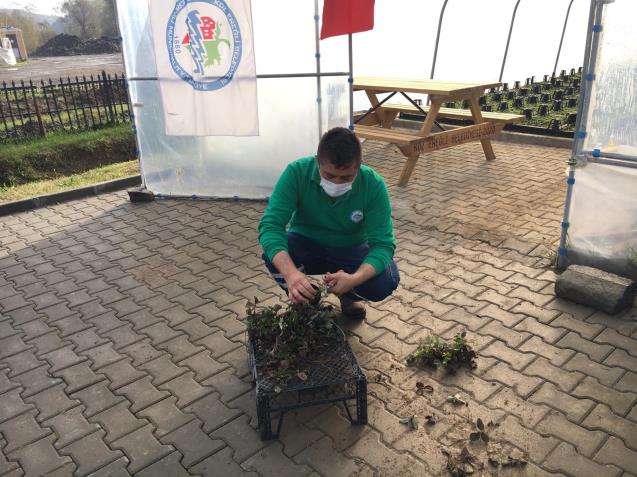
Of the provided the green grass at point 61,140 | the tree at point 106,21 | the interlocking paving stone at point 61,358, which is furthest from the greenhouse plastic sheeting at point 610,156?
the tree at point 106,21

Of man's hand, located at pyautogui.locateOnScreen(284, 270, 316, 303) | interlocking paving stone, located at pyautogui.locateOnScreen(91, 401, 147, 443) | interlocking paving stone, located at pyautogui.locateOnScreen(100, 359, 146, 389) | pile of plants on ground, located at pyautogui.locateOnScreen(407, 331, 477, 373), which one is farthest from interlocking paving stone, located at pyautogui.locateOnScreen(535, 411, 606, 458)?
interlocking paving stone, located at pyautogui.locateOnScreen(100, 359, 146, 389)

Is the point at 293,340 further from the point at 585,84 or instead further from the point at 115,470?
the point at 585,84

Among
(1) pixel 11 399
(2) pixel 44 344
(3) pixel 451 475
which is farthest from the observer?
(2) pixel 44 344

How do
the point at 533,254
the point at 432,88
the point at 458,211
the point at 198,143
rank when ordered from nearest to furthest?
the point at 533,254 → the point at 458,211 → the point at 198,143 → the point at 432,88

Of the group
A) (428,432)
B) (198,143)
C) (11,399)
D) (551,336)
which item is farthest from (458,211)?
(11,399)

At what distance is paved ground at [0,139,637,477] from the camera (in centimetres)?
281

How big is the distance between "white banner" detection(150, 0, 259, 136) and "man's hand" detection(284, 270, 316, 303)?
345cm

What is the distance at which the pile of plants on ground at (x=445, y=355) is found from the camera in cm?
340

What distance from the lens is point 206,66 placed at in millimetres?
5984

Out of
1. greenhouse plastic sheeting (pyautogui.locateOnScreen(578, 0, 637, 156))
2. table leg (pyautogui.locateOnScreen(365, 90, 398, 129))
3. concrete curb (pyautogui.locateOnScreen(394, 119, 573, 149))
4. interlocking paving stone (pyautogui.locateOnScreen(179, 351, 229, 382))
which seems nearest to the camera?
interlocking paving stone (pyautogui.locateOnScreen(179, 351, 229, 382))

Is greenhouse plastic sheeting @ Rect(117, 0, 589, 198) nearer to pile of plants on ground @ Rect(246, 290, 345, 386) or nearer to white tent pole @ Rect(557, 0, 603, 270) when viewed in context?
white tent pole @ Rect(557, 0, 603, 270)

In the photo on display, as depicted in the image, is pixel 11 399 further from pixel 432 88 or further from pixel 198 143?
pixel 432 88

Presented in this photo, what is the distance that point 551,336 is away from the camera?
3.68m

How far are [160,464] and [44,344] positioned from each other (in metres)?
1.69
